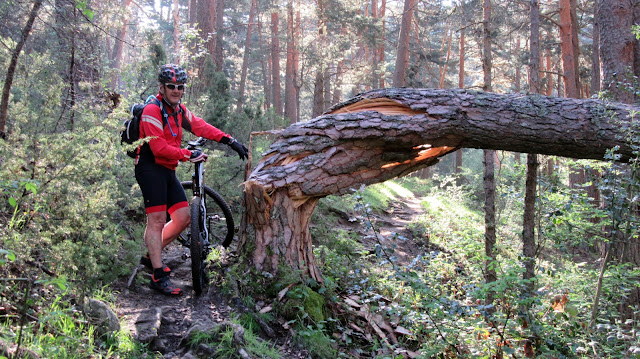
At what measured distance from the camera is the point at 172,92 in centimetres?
447

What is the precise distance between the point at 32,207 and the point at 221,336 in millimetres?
1866

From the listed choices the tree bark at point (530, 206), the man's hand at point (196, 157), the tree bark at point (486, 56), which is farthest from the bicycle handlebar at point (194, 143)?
the tree bark at point (486, 56)

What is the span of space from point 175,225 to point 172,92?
1442mm

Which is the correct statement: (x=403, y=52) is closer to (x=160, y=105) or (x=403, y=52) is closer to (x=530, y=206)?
(x=530, y=206)

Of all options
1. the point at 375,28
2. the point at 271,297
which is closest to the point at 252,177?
the point at 271,297

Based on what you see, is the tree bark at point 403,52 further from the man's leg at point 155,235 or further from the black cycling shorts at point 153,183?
A: the man's leg at point 155,235

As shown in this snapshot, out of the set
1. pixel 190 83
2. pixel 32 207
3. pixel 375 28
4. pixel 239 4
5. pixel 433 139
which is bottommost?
pixel 32 207

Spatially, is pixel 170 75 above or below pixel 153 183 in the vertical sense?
above

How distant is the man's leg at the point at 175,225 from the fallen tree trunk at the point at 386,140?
0.70m

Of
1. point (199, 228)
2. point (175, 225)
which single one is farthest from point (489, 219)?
point (175, 225)

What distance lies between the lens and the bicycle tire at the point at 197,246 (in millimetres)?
4312

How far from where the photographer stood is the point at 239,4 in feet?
97.6

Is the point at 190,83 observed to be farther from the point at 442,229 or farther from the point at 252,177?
the point at 442,229

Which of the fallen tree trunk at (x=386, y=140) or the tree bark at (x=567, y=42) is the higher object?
the tree bark at (x=567, y=42)
